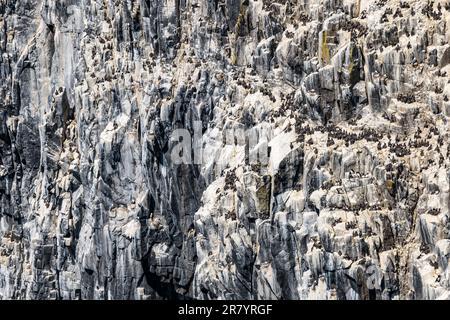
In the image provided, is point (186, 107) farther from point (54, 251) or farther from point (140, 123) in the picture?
point (54, 251)

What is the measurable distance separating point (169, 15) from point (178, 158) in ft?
48.8

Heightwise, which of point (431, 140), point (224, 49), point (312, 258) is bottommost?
point (312, 258)

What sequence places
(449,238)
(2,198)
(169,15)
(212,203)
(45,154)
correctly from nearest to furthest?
(449,238), (212,203), (169,15), (45,154), (2,198)

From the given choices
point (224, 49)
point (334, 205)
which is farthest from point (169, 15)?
point (334, 205)

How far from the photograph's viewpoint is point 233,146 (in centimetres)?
14088

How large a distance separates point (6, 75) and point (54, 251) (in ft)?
73.9

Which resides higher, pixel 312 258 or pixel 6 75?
pixel 6 75

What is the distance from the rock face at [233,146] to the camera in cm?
12875

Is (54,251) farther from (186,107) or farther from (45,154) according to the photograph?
(186,107)

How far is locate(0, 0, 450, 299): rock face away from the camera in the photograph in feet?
422

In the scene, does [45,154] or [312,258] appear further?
[45,154]

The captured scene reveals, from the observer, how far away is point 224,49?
146 m

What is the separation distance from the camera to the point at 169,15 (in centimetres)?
15012

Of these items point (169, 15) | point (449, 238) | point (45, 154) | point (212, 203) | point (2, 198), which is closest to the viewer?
point (449, 238)
